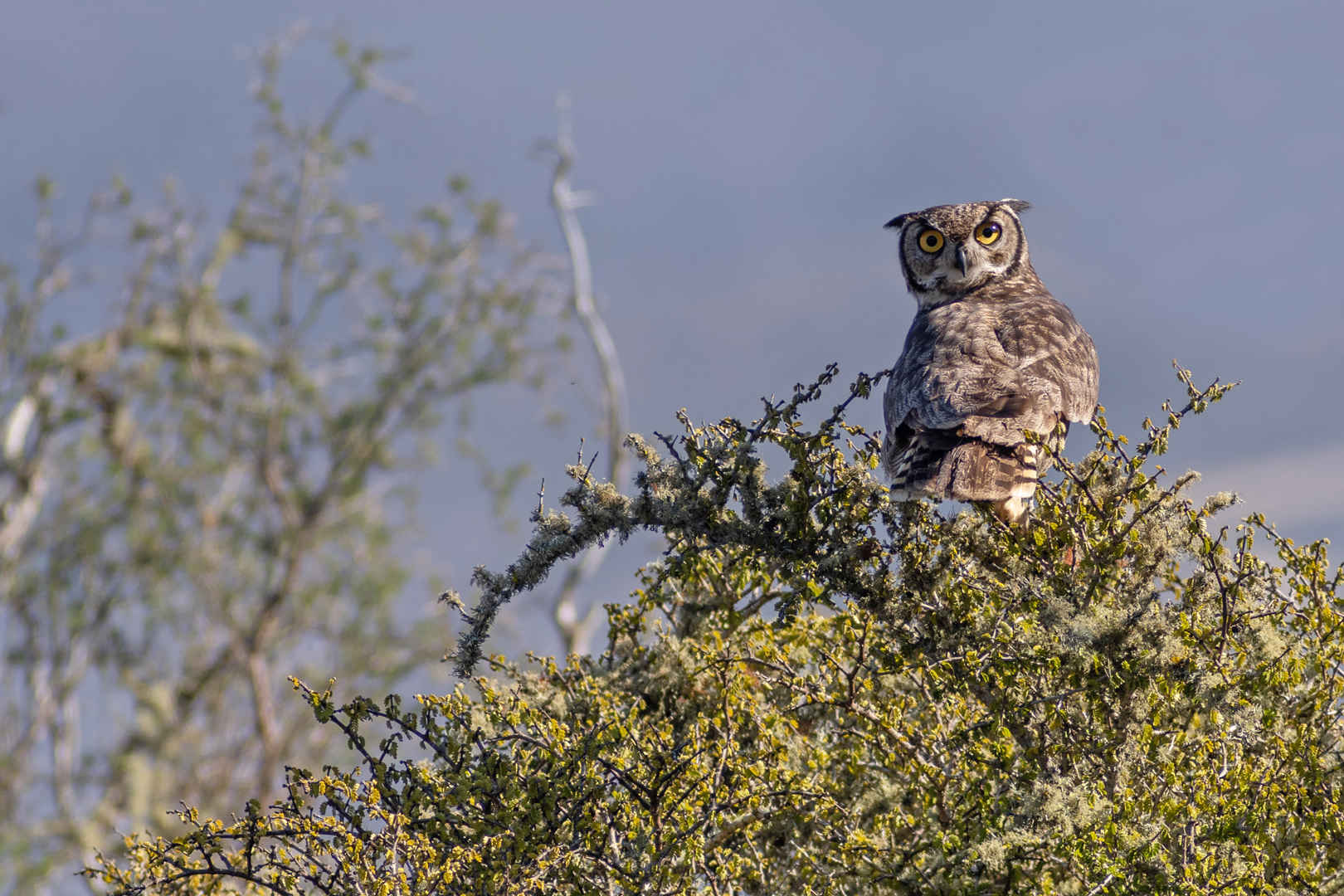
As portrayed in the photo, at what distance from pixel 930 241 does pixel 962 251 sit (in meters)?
0.24

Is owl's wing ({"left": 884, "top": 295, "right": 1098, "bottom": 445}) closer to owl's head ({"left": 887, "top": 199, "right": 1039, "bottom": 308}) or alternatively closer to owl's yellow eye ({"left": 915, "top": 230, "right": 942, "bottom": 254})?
owl's head ({"left": 887, "top": 199, "right": 1039, "bottom": 308})

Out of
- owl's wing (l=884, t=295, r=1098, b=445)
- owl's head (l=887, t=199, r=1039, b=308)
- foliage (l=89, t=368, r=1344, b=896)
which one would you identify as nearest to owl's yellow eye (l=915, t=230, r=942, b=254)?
owl's head (l=887, t=199, r=1039, b=308)

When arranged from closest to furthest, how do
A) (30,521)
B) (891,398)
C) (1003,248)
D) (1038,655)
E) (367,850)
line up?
(367,850) < (1038,655) < (891,398) < (1003,248) < (30,521)

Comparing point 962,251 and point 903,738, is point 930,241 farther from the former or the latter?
point 903,738

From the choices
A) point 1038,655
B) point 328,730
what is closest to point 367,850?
point 1038,655

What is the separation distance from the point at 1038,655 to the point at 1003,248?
3934 millimetres

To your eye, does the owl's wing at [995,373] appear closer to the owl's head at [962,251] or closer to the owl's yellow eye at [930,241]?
the owl's head at [962,251]

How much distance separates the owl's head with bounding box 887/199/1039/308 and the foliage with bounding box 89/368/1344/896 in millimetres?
3179

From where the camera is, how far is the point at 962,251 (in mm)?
5992

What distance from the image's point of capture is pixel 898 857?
2.73 m

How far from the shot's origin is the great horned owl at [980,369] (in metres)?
3.34

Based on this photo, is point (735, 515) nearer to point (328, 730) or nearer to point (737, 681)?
point (737, 681)

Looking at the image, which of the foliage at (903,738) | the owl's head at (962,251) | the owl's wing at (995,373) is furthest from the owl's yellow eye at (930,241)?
the foliage at (903,738)

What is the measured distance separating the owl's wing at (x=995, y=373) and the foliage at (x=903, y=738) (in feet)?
2.38
